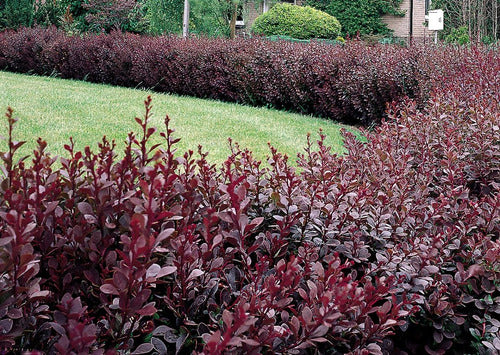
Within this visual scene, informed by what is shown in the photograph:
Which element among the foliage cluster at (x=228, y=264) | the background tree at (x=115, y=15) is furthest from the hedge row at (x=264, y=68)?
the foliage cluster at (x=228, y=264)

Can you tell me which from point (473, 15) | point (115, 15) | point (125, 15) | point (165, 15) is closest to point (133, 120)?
point (165, 15)

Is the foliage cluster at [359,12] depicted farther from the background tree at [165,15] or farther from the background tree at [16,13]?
the background tree at [16,13]

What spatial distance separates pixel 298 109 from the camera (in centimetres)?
889

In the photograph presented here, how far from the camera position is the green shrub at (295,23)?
17.9 meters

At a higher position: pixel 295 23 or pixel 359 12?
pixel 359 12

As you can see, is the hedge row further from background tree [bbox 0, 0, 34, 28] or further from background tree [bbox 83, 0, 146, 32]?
background tree [bbox 0, 0, 34, 28]

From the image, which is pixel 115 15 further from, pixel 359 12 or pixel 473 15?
pixel 473 15

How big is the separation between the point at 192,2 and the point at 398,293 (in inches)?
507

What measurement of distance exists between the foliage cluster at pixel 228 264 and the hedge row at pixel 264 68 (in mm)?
4909

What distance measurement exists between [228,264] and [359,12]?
22099 millimetres

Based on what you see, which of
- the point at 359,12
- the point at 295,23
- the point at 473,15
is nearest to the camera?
the point at 295,23

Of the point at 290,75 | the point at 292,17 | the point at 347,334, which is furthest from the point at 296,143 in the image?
the point at 292,17

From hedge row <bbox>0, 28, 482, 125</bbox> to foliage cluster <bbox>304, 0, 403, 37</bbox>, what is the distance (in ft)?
44.4

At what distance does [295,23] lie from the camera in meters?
17.9
